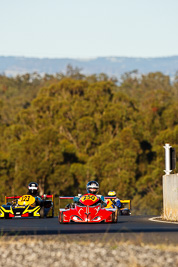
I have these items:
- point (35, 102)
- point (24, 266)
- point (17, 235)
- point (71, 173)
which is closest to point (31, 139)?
point (71, 173)

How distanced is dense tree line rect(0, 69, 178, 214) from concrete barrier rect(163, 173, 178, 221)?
41.3 m

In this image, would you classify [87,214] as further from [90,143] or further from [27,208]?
[90,143]

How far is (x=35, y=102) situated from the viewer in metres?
87.9

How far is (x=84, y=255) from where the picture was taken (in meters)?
11.2

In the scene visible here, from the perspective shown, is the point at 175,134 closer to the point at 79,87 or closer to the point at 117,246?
the point at 79,87

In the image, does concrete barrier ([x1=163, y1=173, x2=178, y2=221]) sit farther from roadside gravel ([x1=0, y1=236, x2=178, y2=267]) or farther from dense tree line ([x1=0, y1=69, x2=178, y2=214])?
dense tree line ([x1=0, y1=69, x2=178, y2=214])

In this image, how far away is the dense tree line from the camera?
74062 millimetres

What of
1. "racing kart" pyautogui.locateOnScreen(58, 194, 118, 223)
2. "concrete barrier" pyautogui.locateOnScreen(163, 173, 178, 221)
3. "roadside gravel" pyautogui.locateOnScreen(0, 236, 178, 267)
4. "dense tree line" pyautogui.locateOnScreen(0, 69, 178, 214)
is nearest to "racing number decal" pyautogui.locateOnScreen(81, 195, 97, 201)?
"racing kart" pyautogui.locateOnScreen(58, 194, 118, 223)

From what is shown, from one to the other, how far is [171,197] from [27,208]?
6250 mm

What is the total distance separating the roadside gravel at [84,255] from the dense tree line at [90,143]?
53.5 m

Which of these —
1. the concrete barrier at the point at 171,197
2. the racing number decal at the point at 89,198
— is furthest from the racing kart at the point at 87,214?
the concrete barrier at the point at 171,197

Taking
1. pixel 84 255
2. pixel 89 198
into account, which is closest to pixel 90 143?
pixel 89 198

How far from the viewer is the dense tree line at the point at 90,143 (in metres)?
74.1

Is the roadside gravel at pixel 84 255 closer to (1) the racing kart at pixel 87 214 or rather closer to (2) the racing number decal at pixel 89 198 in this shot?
(1) the racing kart at pixel 87 214
